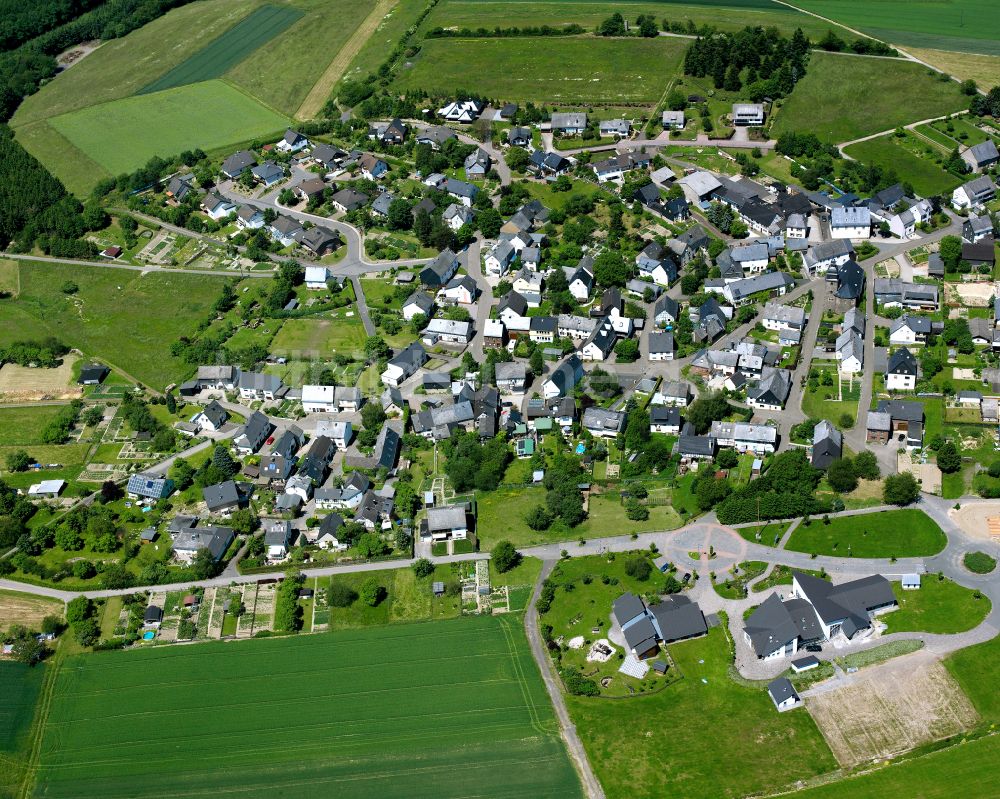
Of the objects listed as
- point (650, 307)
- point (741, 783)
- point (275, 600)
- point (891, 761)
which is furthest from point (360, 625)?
point (650, 307)

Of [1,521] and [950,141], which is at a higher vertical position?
[950,141]

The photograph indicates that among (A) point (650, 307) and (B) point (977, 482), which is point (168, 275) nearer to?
(A) point (650, 307)

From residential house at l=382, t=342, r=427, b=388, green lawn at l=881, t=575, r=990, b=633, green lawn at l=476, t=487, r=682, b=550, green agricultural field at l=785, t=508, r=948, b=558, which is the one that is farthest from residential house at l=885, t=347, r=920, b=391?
residential house at l=382, t=342, r=427, b=388

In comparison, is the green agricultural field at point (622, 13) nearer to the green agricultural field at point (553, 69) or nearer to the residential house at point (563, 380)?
the green agricultural field at point (553, 69)

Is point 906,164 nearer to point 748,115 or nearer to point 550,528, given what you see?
point 748,115

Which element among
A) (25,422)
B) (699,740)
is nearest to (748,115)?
(699,740)
